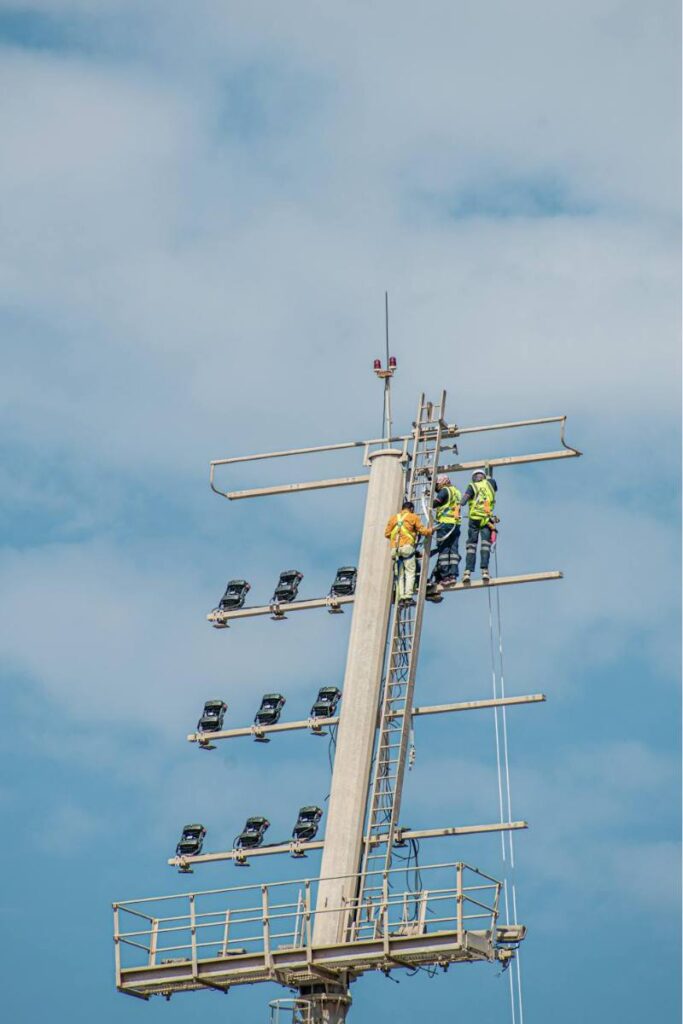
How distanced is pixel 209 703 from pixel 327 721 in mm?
3147

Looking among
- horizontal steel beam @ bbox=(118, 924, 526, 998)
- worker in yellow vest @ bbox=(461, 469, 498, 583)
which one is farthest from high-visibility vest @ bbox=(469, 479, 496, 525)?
horizontal steel beam @ bbox=(118, 924, 526, 998)

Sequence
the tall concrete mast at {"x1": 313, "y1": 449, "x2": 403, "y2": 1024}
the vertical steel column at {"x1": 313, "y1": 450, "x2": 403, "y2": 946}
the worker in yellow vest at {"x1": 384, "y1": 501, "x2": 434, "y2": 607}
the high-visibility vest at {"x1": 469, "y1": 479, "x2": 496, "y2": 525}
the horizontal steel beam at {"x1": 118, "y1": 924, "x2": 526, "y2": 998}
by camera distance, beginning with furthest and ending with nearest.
A: the high-visibility vest at {"x1": 469, "y1": 479, "x2": 496, "y2": 525}, the worker in yellow vest at {"x1": 384, "y1": 501, "x2": 434, "y2": 607}, the vertical steel column at {"x1": 313, "y1": 450, "x2": 403, "y2": 946}, the tall concrete mast at {"x1": 313, "y1": 449, "x2": 403, "y2": 1024}, the horizontal steel beam at {"x1": 118, "y1": 924, "x2": 526, "y2": 998}

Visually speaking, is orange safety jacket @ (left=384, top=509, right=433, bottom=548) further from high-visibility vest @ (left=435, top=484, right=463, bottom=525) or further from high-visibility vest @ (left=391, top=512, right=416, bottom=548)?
high-visibility vest @ (left=435, top=484, right=463, bottom=525)

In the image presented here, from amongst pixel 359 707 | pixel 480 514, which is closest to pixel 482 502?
pixel 480 514

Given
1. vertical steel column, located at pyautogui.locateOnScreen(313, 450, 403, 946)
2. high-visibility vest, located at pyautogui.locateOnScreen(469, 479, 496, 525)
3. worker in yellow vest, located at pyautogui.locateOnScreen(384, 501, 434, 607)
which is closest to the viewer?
vertical steel column, located at pyautogui.locateOnScreen(313, 450, 403, 946)

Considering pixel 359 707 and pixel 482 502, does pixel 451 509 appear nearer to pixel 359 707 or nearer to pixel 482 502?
pixel 482 502

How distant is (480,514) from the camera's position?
265ft

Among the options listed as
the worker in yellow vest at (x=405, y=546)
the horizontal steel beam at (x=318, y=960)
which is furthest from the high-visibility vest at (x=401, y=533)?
the horizontal steel beam at (x=318, y=960)

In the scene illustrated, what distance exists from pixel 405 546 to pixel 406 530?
368 millimetres

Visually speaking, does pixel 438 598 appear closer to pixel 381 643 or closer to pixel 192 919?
pixel 381 643

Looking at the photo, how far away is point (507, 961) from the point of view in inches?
2975

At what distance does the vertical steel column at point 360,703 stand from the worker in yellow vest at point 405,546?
1.08ft

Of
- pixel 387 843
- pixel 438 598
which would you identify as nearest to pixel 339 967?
pixel 387 843

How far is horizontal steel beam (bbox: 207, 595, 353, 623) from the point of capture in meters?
81.2
